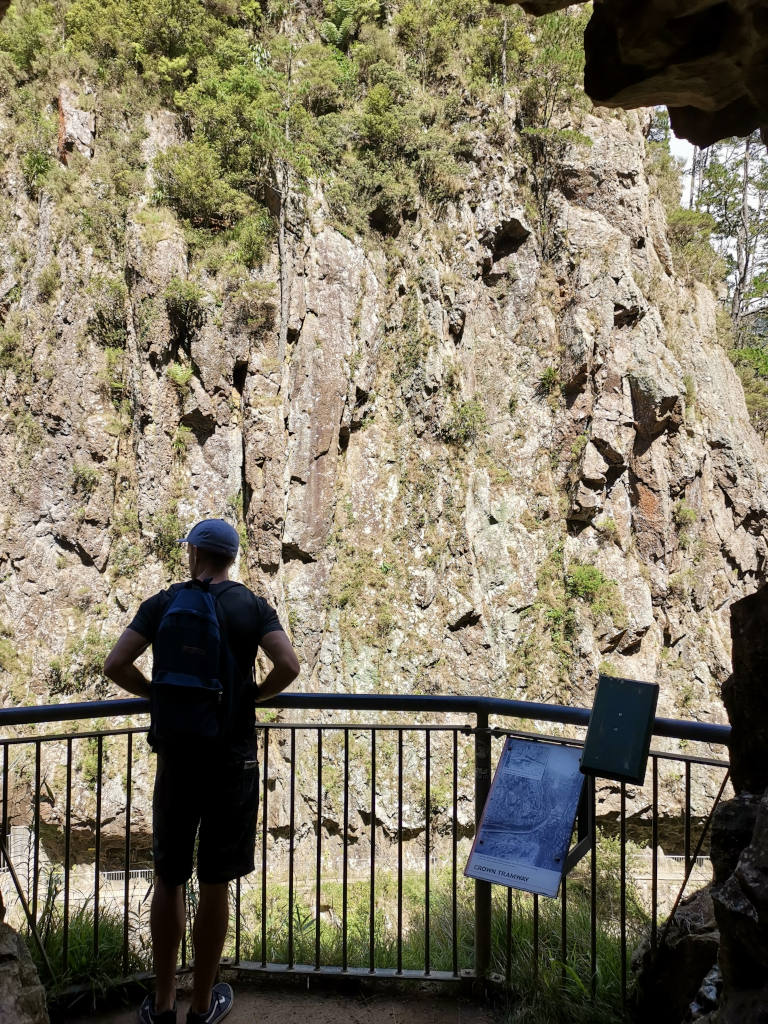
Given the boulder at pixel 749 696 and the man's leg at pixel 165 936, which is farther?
the man's leg at pixel 165 936

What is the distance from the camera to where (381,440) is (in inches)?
603

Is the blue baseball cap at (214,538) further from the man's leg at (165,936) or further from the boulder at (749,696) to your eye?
the boulder at (749,696)

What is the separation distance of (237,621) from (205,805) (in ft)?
2.33

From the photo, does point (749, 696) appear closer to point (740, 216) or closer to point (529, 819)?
point (529, 819)

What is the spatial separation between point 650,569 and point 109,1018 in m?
15.7

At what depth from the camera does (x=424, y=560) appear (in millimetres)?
14672

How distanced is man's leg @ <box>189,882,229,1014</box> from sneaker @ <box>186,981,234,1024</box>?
0.09m

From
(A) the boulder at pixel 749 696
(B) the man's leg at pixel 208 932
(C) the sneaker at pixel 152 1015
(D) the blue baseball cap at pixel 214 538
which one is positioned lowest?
(C) the sneaker at pixel 152 1015

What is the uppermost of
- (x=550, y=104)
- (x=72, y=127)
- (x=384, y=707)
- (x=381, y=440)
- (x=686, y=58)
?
(x=550, y=104)

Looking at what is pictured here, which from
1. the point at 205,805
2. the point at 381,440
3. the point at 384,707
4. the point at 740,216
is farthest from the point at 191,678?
the point at 740,216

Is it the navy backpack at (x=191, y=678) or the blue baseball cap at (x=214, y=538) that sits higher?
the blue baseball cap at (x=214, y=538)

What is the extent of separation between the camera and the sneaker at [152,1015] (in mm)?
2475

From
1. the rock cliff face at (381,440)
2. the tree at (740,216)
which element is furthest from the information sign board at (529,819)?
the tree at (740,216)

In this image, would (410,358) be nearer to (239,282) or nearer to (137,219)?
(239,282)
